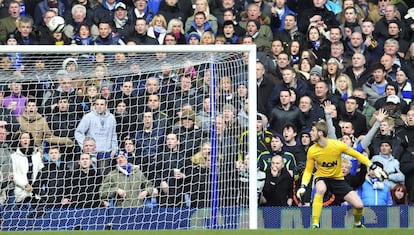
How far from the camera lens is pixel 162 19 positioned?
19016 mm

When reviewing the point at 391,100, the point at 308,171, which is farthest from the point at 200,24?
the point at 308,171

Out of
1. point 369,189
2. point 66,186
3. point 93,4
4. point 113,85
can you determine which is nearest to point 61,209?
point 66,186

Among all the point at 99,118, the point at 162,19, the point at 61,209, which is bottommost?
the point at 61,209

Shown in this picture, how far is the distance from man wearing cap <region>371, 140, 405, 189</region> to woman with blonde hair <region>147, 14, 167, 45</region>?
350 centimetres

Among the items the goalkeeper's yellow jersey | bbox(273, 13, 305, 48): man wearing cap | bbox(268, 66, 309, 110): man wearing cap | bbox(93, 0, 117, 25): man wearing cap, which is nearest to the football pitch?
the goalkeeper's yellow jersey

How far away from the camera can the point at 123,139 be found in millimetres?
15453

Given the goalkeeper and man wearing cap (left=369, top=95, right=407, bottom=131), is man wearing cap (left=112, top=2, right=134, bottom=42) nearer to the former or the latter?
man wearing cap (left=369, top=95, right=407, bottom=131)

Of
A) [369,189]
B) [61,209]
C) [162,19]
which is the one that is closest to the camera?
[61,209]

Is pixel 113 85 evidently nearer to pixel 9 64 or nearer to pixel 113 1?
pixel 9 64

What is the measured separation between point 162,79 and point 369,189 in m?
2.93

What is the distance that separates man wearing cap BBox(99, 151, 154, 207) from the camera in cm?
1525

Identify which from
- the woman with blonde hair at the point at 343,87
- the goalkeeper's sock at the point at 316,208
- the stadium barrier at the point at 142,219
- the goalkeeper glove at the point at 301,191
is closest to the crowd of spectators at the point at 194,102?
the woman with blonde hair at the point at 343,87

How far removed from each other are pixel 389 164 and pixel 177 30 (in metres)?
3.60

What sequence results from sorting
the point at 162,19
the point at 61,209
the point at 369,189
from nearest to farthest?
the point at 61,209 < the point at 369,189 < the point at 162,19
